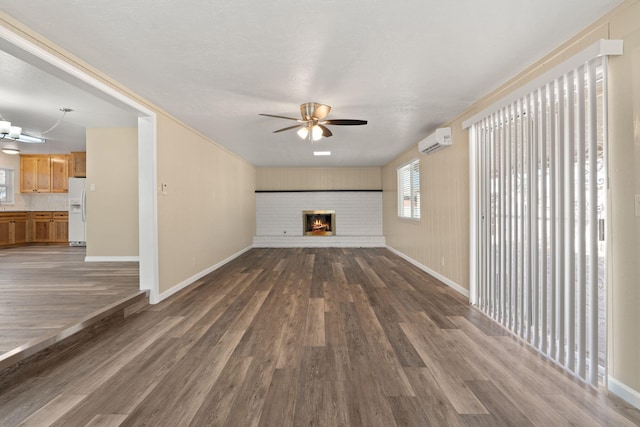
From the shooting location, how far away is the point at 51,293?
346 centimetres

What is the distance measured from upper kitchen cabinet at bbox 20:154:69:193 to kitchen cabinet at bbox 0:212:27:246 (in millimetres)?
731

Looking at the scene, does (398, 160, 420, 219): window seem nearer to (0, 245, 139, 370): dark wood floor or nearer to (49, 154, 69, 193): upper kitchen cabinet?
(0, 245, 139, 370): dark wood floor

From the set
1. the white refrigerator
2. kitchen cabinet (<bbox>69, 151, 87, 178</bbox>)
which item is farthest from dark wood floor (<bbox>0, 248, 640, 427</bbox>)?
kitchen cabinet (<bbox>69, 151, 87, 178</bbox>)

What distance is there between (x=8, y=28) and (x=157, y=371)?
8.21 ft

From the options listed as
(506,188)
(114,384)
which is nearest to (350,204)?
(506,188)

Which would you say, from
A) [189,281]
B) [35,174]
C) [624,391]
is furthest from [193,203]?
[35,174]

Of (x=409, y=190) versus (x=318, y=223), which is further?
(x=318, y=223)

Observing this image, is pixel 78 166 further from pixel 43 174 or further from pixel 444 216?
pixel 444 216

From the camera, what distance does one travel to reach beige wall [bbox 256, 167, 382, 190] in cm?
912

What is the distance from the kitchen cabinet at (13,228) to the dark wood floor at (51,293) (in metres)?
1.99

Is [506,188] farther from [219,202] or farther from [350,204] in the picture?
[350,204]

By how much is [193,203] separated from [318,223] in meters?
4.84

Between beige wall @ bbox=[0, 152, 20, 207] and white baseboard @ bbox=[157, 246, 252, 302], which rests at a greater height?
beige wall @ bbox=[0, 152, 20, 207]

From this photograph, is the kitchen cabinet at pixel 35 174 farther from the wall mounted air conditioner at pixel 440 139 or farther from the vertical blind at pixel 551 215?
the vertical blind at pixel 551 215
